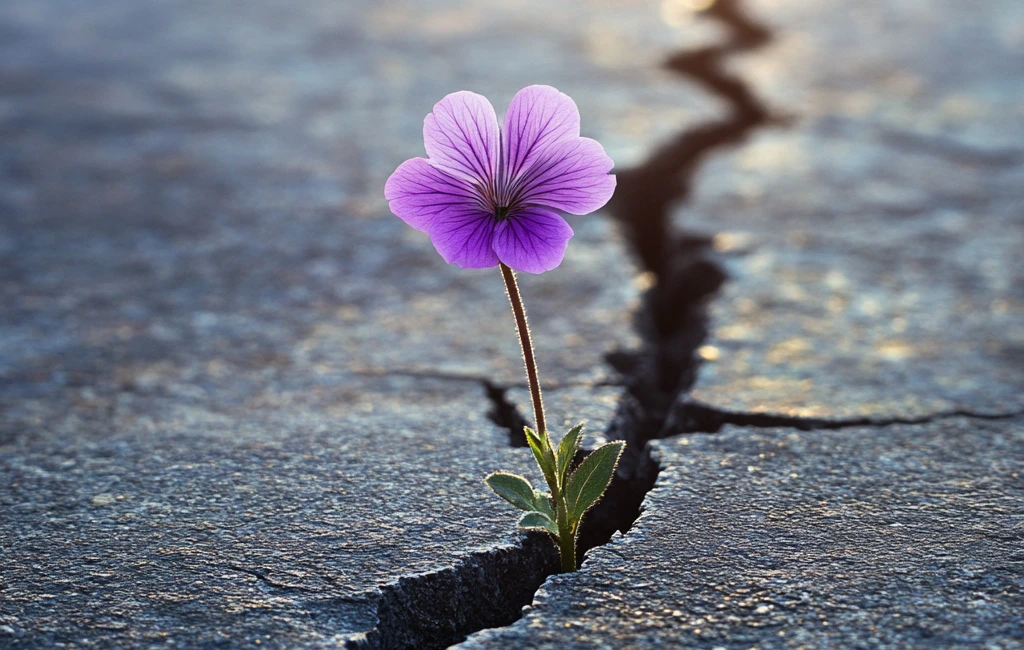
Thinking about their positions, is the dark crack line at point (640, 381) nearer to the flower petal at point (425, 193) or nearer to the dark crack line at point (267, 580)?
the dark crack line at point (267, 580)

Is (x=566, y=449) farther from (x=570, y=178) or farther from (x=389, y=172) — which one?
(x=389, y=172)

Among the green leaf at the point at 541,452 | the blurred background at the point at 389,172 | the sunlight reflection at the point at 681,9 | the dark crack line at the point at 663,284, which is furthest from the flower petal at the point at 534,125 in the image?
the sunlight reflection at the point at 681,9

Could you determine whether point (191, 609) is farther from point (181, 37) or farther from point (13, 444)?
point (181, 37)

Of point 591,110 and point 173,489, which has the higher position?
point 591,110

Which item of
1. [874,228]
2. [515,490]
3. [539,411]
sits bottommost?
[515,490]

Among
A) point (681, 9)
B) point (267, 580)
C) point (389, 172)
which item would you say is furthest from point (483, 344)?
point (681, 9)

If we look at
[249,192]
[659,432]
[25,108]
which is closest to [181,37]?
[25,108]

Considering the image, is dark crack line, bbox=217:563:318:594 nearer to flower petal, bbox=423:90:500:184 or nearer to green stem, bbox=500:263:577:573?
green stem, bbox=500:263:577:573
